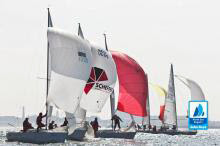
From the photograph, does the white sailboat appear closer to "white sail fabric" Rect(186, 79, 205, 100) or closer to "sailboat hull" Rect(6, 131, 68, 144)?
"white sail fabric" Rect(186, 79, 205, 100)

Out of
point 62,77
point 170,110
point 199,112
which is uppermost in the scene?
point 62,77

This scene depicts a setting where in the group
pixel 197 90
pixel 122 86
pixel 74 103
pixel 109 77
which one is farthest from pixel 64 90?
pixel 197 90

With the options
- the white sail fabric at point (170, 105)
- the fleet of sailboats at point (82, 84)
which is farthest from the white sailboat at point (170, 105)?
the fleet of sailboats at point (82, 84)

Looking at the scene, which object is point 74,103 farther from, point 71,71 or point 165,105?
point 165,105

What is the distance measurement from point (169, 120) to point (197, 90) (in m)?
5.90

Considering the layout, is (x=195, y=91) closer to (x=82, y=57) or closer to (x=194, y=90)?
(x=194, y=90)

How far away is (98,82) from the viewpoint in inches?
1818

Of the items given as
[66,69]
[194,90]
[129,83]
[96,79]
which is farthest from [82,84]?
[194,90]

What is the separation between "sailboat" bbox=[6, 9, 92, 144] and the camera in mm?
40594

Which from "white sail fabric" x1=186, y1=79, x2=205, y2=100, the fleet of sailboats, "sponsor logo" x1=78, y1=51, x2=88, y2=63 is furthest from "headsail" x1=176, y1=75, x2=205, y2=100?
"sponsor logo" x1=78, y1=51, x2=88, y2=63

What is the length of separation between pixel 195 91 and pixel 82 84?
3731 centimetres

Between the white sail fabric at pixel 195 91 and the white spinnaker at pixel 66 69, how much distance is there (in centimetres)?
3655

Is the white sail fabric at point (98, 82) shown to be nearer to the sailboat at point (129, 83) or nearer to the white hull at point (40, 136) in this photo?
the white hull at point (40, 136)

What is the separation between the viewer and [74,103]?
4150cm
